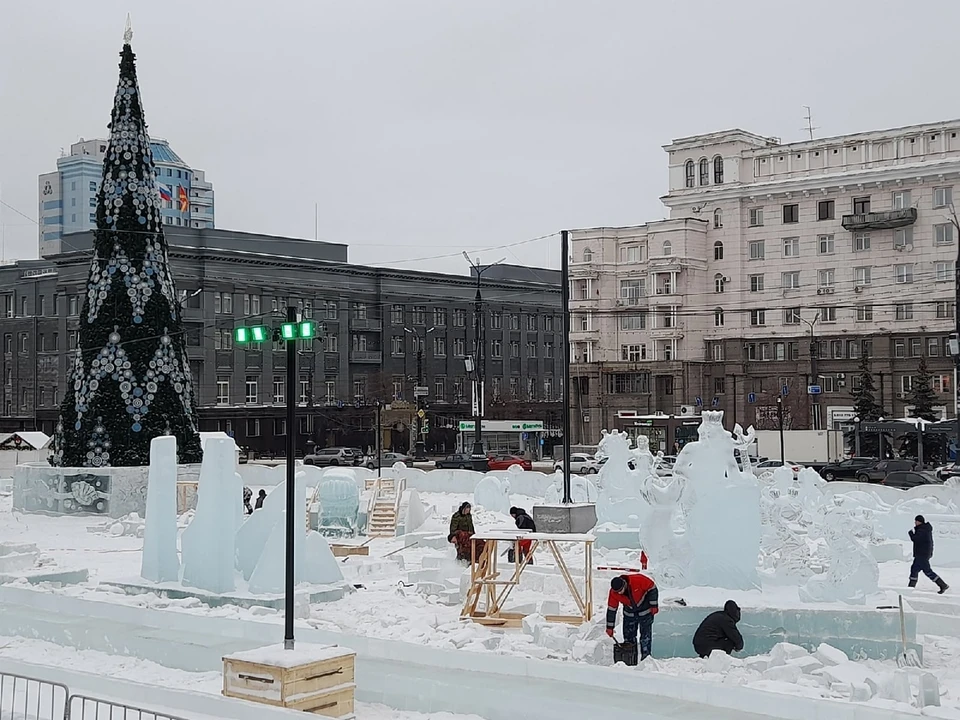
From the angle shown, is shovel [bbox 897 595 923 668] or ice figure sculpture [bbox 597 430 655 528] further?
ice figure sculpture [bbox 597 430 655 528]

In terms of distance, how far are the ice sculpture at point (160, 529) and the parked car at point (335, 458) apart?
37.7 metres

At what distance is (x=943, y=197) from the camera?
208 ft

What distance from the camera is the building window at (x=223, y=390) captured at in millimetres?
67750

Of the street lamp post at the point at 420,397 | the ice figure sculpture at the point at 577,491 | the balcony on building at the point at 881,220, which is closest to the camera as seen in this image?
the ice figure sculpture at the point at 577,491

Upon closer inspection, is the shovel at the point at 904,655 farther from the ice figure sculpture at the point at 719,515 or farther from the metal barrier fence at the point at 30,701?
the metal barrier fence at the point at 30,701

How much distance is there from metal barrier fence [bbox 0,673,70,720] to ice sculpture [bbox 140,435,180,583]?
298 inches

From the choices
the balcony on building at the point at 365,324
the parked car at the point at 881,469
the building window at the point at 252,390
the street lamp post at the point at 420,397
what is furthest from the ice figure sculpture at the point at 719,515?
the balcony on building at the point at 365,324

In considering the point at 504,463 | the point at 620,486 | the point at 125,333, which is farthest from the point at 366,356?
the point at 620,486

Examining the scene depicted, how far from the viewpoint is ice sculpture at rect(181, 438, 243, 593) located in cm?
1983

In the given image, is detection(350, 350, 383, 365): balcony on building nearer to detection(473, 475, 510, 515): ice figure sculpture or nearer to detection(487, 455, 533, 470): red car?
detection(487, 455, 533, 470): red car

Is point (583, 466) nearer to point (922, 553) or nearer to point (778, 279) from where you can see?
point (778, 279)

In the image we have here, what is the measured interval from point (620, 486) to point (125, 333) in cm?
1504

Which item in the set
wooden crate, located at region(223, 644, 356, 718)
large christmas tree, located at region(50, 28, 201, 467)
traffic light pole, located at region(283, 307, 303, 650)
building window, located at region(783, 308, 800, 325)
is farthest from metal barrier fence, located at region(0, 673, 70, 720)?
building window, located at region(783, 308, 800, 325)

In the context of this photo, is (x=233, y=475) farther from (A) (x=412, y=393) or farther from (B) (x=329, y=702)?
(A) (x=412, y=393)
